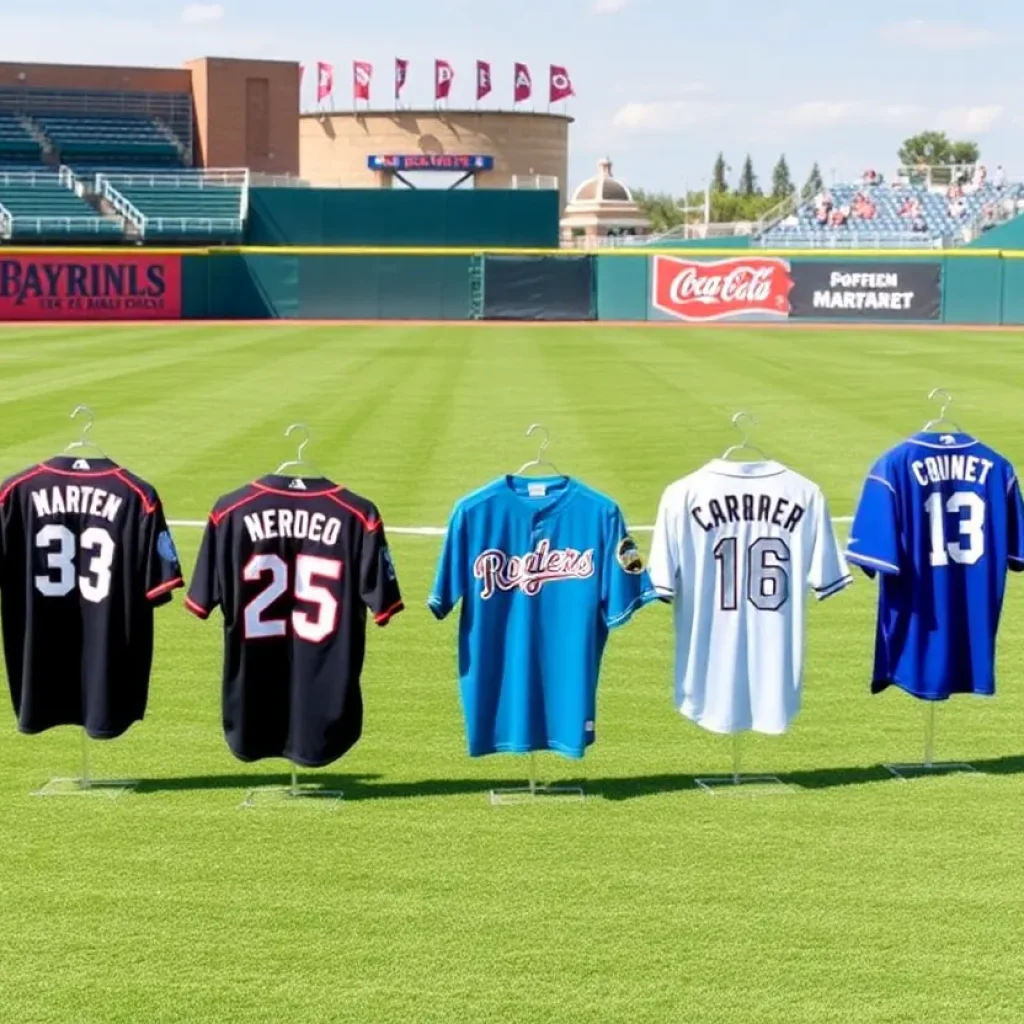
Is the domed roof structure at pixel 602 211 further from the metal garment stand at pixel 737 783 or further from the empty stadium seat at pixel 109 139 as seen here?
the metal garment stand at pixel 737 783

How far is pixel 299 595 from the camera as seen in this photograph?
6.63 m

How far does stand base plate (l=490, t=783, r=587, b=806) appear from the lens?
6.89 m

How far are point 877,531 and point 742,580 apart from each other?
0.64m

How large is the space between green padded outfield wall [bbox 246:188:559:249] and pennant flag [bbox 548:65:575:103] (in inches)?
1439

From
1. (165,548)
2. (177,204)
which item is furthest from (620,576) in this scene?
(177,204)

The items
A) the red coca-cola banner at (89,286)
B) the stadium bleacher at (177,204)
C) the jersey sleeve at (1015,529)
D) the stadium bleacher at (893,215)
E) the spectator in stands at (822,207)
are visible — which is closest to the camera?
the jersey sleeve at (1015,529)

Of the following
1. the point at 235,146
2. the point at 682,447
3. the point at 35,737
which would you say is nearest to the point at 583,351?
the point at 682,447

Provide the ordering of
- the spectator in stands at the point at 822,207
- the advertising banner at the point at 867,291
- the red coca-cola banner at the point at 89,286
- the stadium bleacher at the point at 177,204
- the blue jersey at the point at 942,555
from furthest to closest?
1. the spectator in stands at the point at 822,207
2. the stadium bleacher at the point at 177,204
3. the advertising banner at the point at 867,291
4. the red coca-cola banner at the point at 89,286
5. the blue jersey at the point at 942,555

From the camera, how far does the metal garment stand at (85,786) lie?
22.7 feet

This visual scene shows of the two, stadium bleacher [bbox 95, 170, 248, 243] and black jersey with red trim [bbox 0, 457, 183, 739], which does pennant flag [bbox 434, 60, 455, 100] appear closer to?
stadium bleacher [bbox 95, 170, 248, 243]

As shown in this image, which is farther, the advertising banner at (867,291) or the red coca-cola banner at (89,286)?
the advertising banner at (867,291)

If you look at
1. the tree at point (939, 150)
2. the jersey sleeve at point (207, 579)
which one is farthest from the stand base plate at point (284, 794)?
the tree at point (939, 150)

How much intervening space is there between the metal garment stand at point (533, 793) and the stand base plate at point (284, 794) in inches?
25.8

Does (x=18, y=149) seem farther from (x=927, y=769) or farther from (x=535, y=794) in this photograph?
(x=927, y=769)
